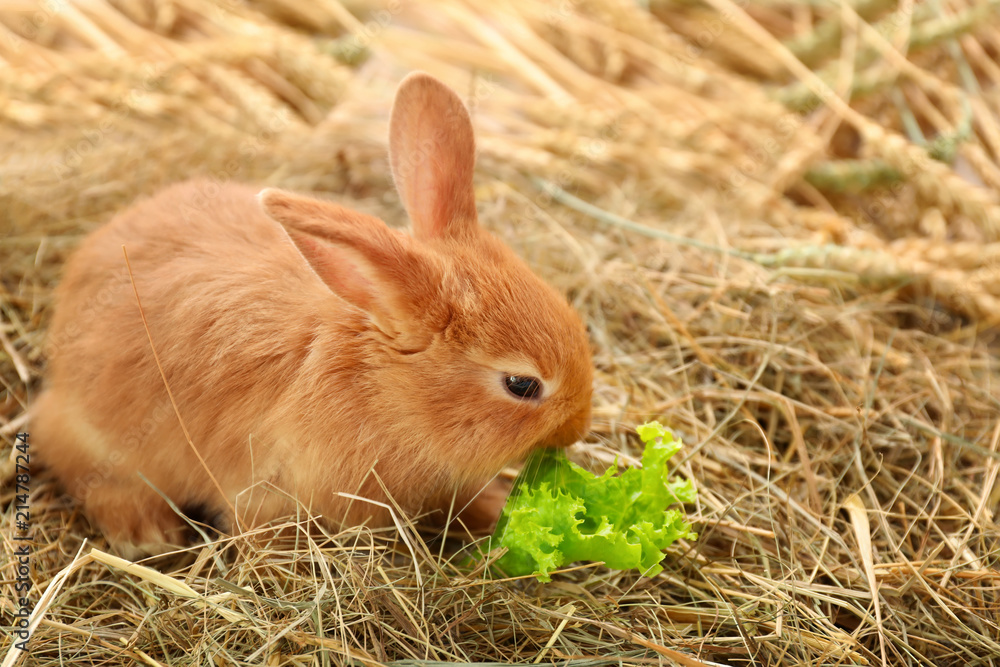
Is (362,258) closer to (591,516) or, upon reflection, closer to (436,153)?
(436,153)

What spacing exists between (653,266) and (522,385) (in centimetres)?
207

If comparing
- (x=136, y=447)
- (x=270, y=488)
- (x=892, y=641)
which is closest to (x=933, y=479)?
(x=892, y=641)

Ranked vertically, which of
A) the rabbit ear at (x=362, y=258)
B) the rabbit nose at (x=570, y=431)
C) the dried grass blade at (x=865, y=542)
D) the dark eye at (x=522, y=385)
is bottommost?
the dried grass blade at (x=865, y=542)

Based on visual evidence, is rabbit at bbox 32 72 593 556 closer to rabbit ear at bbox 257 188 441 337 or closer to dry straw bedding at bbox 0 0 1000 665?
rabbit ear at bbox 257 188 441 337

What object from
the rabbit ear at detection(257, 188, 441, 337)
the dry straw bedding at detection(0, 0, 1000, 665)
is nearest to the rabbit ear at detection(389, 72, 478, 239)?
the rabbit ear at detection(257, 188, 441, 337)

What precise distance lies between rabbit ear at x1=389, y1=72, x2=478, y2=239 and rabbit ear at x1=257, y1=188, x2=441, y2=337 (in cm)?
36

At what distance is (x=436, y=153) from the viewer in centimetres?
310

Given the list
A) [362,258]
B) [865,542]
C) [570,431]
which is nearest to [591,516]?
[570,431]

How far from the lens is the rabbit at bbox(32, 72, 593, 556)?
9.14 feet

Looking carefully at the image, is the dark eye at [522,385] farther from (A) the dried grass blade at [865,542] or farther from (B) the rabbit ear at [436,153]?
(A) the dried grass blade at [865,542]

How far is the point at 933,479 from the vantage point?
3479 mm

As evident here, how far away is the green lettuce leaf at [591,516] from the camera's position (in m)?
2.73

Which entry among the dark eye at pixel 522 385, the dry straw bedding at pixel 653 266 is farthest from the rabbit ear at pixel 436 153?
the dry straw bedding at pixel 653 266

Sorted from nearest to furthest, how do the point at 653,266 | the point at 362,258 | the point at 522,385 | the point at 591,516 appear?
the point at 362,258, the point at 522,385, the point at 591,516, the point at 653,266
